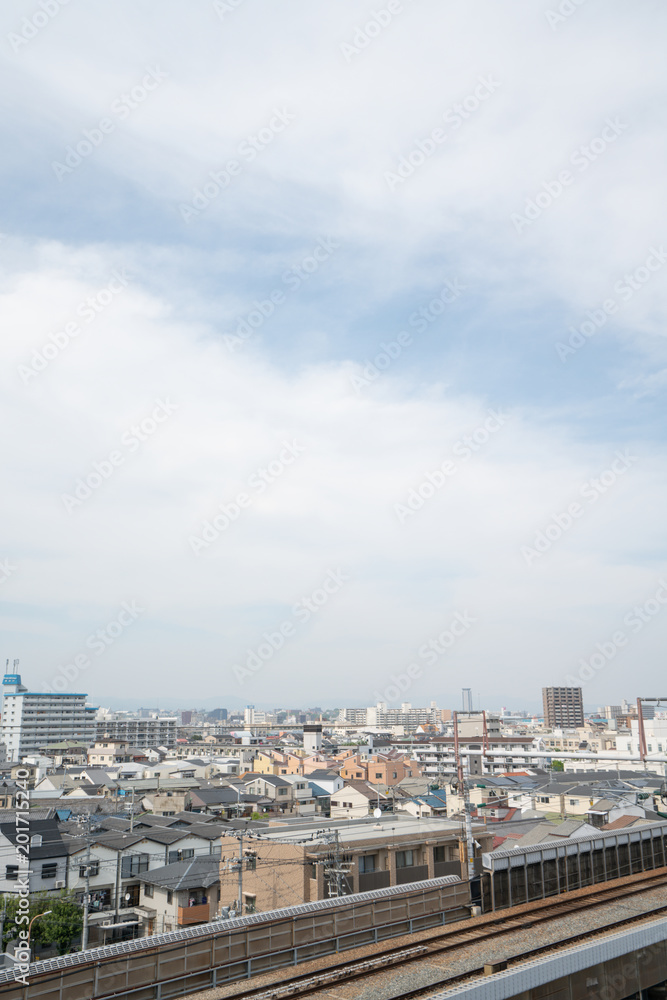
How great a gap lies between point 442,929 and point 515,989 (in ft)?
9.63

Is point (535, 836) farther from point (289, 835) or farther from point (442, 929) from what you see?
point (442, 929)

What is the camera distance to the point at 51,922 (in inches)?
699

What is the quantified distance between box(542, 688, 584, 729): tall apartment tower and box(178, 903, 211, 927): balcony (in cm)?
12432

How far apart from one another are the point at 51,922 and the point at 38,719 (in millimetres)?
73751

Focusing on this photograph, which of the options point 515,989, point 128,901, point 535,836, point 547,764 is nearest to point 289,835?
point 128,901

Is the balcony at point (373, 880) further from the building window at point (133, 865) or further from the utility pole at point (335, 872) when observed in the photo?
the building window at point (133, 865)

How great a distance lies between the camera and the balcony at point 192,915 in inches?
760

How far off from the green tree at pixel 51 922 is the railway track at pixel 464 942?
41.9ft

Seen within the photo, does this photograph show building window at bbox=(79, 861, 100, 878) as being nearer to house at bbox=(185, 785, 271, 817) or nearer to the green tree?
the green tree

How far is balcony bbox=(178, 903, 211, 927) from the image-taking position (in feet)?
63.4

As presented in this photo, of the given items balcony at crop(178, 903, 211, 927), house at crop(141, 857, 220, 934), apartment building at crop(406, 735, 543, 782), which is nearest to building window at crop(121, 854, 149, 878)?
house at crop(141, 857, 220, 934)

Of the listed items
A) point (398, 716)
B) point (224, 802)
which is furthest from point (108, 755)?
point (398, 716)

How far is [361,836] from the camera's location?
63.3 feet

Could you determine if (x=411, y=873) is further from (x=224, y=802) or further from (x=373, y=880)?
(x=224, y=802)
